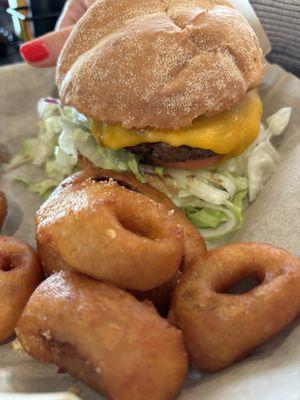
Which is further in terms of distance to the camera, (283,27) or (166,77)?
(283,27)

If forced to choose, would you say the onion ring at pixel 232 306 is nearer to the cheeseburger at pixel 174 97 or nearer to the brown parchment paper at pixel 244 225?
the brown parchment paper at pixel 244 225

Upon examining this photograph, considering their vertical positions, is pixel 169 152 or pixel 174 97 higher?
pixel 174 97

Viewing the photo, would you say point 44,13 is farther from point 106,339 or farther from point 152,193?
point 106,339

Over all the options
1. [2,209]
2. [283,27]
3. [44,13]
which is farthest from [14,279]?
[44,13]

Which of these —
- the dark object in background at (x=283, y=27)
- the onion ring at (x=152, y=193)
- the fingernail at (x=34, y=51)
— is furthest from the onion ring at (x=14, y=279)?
the dark object in background at (x=283, y=27)

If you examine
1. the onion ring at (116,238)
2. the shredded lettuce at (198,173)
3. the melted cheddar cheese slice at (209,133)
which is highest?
the onion ring at (116,238)
